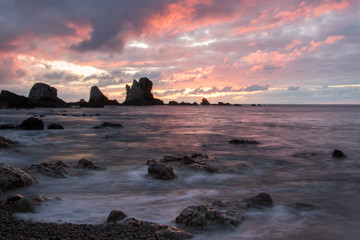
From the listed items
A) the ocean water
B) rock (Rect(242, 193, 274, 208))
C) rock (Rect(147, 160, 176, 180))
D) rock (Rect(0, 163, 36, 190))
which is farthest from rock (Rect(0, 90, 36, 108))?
rock (Rect(242, 193, 274, 208))

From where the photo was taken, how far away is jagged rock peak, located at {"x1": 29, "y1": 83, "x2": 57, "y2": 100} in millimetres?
104387

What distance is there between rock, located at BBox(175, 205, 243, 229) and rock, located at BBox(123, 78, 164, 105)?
144 meters

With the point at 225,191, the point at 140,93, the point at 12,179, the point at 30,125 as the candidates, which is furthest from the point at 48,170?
the point at 140,93

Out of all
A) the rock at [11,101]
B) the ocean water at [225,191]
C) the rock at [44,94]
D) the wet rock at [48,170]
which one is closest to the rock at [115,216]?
the ocean water at [225,191]

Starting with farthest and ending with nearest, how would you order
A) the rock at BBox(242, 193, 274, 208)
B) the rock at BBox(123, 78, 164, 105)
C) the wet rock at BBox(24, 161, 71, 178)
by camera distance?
the rock at BBox(123, 78, 164, 105)
the wet rock at BBox(24, 161, 71, 178)
the rock at BBox(242, 193, 274, 208)

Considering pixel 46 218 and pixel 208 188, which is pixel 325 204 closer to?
pixel 208 188

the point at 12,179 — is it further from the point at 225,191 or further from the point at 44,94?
the point at 44,94

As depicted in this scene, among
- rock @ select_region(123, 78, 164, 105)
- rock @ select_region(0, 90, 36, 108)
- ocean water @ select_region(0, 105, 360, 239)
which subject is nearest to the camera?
ocean water @ select_region(0, 105, 360, 239)

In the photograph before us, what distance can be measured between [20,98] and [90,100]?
52.1 m

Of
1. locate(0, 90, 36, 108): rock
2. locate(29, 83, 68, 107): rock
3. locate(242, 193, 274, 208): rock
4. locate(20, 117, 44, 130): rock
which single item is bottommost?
locate(242, 193, 274, 208): rock

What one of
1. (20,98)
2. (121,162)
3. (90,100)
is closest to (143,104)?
(90,100)

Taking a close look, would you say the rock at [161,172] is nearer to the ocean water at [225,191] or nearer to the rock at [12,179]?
the ocean water at [225,191]

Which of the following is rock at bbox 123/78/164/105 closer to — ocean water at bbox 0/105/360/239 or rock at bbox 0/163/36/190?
ocean water at bbox 0/105/360/239

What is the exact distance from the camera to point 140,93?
484 feet
